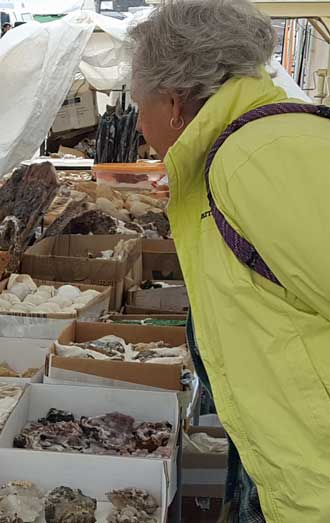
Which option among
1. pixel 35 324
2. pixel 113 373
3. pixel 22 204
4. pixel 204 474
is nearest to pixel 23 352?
pixel 35 324

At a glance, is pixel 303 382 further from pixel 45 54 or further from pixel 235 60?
pixel 45 54

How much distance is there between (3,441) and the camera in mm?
1768

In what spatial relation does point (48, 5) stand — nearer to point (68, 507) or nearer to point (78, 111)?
point (78, 111)

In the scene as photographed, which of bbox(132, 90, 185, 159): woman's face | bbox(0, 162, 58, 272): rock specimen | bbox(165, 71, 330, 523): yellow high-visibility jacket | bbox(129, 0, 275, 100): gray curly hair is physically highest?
bbox(129, 0, 275, 100): gray curly hair

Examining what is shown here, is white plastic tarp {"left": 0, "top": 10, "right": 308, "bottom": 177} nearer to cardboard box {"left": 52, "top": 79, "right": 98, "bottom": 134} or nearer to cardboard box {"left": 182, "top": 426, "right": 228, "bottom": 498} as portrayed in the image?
cardboard box {"left": 182, "top": 426, "right": 228, "bottom": 498}

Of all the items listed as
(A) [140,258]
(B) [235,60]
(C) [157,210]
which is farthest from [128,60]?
(C) [157,210]

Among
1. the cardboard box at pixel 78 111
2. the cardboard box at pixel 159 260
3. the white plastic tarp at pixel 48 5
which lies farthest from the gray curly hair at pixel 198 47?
the white plastic tarp at pixel 48 5

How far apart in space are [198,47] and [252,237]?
42cm

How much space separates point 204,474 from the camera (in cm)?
222

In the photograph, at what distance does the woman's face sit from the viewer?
1.39 meters

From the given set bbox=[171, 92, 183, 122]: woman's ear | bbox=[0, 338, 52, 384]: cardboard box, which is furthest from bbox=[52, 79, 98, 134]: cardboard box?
bbox=[171, 92, 183, 122]: woman's ear

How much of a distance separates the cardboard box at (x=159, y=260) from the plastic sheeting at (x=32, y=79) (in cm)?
71

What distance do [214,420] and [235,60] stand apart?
171 centimetres

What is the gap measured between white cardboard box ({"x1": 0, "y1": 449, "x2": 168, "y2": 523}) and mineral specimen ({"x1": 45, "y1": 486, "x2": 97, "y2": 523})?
0.06 metres
